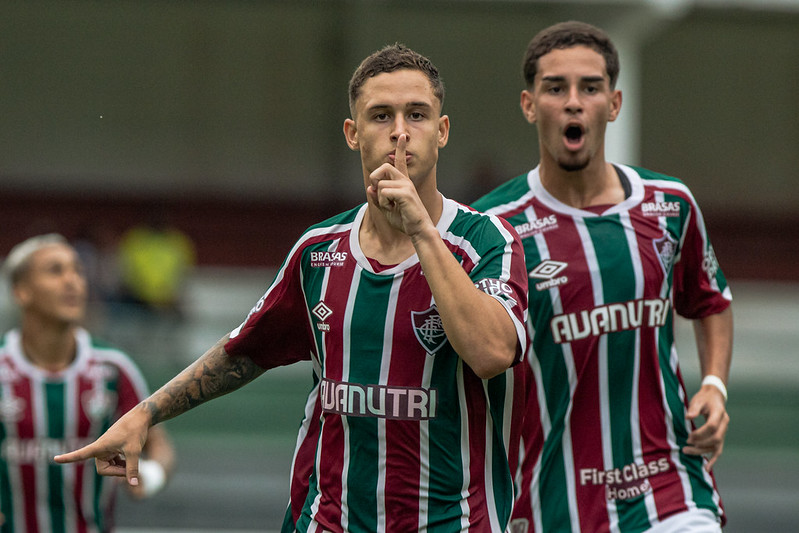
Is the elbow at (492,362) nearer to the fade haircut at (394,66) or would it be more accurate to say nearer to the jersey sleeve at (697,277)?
the fade haircut at (394,66)

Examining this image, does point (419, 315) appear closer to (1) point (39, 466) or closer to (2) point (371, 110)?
(2) point (371, 110)

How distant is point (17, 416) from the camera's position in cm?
555

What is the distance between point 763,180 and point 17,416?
15855mm

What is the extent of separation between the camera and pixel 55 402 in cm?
559

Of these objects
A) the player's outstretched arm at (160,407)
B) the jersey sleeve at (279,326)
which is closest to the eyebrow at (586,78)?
the jersey sleeve at (279,326)

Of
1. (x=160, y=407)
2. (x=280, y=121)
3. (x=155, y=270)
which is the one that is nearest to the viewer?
(x=160, y=407)

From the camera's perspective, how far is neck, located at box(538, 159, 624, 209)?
13.9 feet

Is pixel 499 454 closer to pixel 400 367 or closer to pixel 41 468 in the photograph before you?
pixel 400 367

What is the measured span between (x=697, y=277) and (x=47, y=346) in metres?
3.17

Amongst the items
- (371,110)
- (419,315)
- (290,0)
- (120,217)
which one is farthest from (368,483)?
(120,217)

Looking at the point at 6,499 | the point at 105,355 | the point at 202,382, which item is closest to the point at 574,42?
the point at 202,382

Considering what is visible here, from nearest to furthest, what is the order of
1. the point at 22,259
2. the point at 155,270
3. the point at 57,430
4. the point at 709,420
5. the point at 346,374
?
the point at 346,374 < the point at 709,420 < the point at 57,430 < the point at 22,259 < the point at 155,270

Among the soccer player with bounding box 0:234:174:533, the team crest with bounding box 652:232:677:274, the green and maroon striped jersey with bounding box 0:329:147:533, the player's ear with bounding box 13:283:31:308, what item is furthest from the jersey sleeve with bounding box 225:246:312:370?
the player's ear with bounding box 13:283:31:308

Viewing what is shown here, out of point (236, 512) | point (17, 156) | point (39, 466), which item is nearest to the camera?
point (39, 466)
